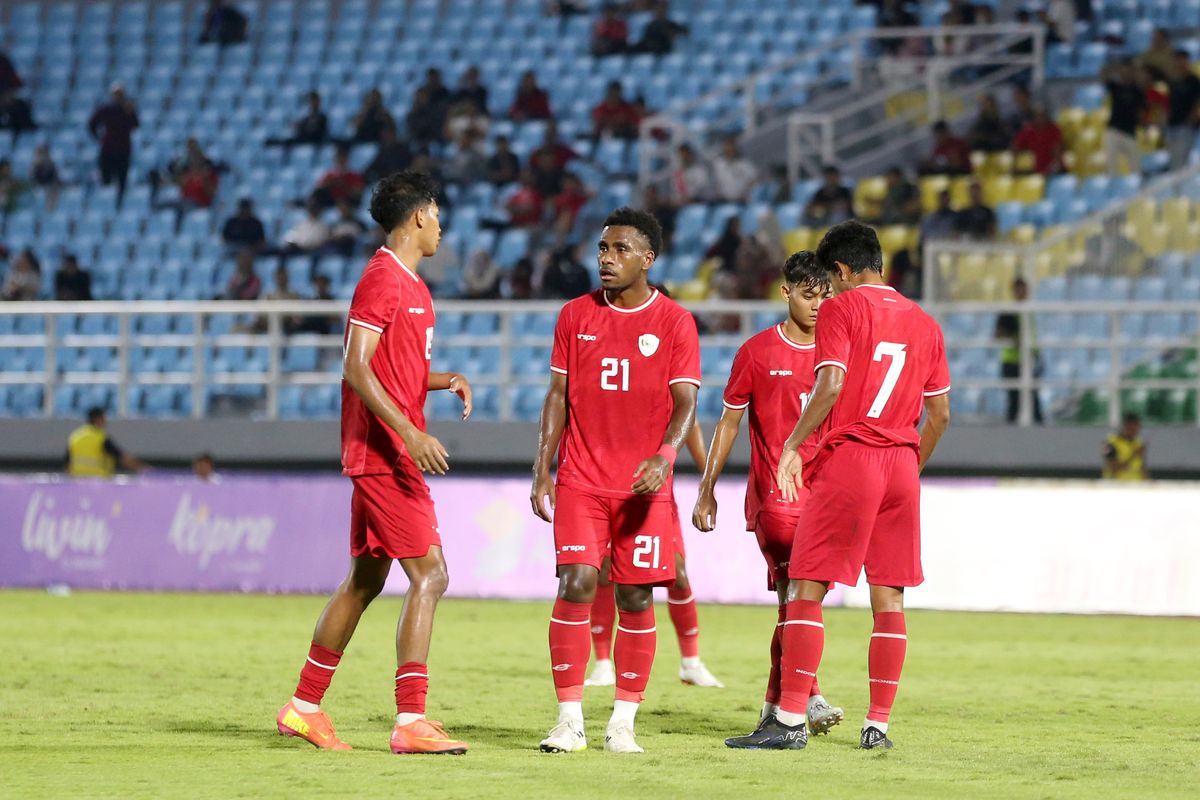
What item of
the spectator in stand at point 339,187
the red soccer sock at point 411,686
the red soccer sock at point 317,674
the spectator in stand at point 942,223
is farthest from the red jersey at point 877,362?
the spectator in stand at point 339,187

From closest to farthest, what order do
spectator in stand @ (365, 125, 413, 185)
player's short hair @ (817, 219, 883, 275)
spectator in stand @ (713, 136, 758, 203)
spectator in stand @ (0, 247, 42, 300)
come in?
player's short hair @ (817, 219, 883, 275) < spectator in stand @ (713, 136, 758, 203) < spectator in stand @ (0, 247, 42, 300) < spectator in stand @ (365, 125, 413, 185)

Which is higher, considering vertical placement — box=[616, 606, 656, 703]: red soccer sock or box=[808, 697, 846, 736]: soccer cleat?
box=[616, 606, 656, 703]: red soccer sock

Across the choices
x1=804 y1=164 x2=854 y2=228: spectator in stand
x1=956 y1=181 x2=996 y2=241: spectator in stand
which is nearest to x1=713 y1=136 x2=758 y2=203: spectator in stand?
x1=804 y1=164 x2=854 y2=228: spectator in stand

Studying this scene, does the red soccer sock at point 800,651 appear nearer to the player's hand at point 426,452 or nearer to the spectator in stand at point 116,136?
the player's hand at point 426,452

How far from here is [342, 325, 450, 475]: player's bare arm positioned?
24.7 ft

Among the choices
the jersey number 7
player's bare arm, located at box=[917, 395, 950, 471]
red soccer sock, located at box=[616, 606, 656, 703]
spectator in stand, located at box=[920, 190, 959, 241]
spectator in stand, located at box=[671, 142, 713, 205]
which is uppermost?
spectator in stand, located at box=[671, 142, 713, 205]

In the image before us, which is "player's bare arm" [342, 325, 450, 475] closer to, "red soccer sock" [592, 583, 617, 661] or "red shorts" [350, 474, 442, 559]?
"red shorts" [350, 474, 442, 559]

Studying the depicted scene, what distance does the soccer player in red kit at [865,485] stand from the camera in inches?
314

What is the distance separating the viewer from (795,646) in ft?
26.2

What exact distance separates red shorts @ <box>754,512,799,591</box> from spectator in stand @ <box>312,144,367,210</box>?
58.4ft

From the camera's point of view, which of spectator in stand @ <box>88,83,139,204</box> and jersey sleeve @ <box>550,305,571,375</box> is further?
spectator in stand @ <box>88,83,139,204</box>

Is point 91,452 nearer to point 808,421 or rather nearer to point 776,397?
point 776,397

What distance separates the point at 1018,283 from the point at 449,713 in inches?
462

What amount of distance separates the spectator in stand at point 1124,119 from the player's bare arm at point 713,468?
15.6 meters
